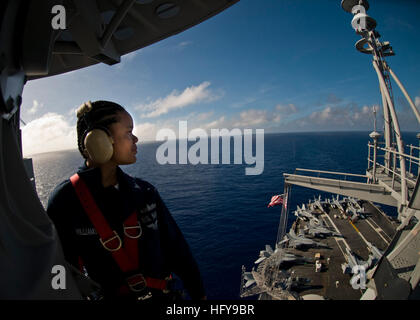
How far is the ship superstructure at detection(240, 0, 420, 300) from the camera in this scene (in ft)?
18.5

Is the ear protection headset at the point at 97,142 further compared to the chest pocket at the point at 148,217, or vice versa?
the chest pocket at the point at 148,217

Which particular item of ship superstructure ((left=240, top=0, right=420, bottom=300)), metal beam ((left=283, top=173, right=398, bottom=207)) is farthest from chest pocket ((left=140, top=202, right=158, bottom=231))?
metal beam ((left=283, top=173, right=398, bottom=207))

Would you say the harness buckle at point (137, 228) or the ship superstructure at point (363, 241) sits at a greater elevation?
the harness buckle at point (137, 228)

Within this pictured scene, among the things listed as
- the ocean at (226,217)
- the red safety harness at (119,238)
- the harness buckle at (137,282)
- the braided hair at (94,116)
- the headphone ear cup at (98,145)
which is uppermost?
the braided hair at (94,116)

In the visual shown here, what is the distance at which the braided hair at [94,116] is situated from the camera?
2.01 meters

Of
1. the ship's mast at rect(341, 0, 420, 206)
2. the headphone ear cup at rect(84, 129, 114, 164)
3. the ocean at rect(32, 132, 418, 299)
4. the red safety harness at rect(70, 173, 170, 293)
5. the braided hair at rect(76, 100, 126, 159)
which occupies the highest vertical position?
the ship's mast at rect(341, 0, 420, 206)

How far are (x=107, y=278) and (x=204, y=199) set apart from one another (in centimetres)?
5110

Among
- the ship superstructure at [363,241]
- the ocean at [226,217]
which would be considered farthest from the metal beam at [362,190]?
the ocean at [226,217]

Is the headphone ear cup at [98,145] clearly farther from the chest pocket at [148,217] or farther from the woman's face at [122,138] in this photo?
the chest pocket at [148,217]

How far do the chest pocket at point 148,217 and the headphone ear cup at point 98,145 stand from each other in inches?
26.5

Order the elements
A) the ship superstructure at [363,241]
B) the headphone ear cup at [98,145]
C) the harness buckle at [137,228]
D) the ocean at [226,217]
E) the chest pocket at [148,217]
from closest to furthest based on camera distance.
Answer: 1. the headphone ear cup at [98,145]
2. the harness buckle at [137,228]
3. the chest pocket at [148,217]
4. the ship superstructure at [363,241]
5. the ocean at [226,217]

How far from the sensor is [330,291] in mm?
16875

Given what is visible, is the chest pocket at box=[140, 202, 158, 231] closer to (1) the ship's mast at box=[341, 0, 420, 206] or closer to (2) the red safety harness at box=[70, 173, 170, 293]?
(2) the red safety harness at box=[70, 173, 170, 293]
